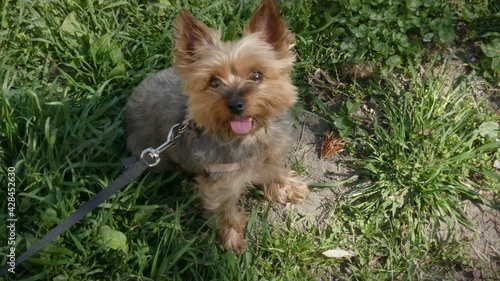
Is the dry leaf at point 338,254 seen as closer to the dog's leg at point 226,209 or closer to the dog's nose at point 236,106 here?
the dog's leg at point 226,209

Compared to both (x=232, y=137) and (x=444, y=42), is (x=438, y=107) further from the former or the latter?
(x=232, y=137)

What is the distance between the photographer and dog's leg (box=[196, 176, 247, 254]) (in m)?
3.54

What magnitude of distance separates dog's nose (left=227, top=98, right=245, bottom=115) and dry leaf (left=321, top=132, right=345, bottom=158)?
165cm

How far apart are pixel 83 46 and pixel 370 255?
3.31 m

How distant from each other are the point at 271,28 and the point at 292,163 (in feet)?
5.05

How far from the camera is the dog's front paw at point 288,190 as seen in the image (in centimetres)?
413

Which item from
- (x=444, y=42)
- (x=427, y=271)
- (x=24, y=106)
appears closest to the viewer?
(x=427, y=271)

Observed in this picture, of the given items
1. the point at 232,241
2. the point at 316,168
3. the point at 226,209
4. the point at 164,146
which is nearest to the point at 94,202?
the point at 164,146

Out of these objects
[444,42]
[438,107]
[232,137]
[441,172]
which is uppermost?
[232,137]

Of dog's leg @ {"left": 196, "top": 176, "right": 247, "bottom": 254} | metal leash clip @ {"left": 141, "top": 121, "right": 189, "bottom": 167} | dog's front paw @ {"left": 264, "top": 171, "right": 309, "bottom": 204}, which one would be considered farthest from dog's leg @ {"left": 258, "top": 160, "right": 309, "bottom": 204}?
metal leash clip @ {"left": 141, "top": 121, "right": 189, "bottom": 167}

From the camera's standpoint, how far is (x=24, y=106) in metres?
4.26

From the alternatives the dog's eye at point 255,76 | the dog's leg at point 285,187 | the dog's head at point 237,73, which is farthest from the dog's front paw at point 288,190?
the dog's eye at point 255,76

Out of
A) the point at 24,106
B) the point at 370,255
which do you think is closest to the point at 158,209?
the point at 24,106

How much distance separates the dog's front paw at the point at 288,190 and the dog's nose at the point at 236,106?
1273 mm
